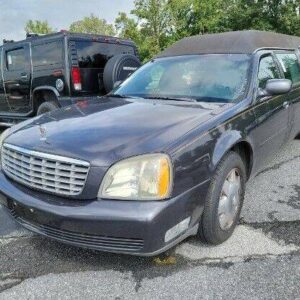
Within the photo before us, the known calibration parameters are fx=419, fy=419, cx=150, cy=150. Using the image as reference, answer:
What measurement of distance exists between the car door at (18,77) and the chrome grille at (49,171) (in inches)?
205

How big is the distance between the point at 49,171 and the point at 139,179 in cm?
63

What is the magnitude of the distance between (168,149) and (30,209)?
1.04 meters

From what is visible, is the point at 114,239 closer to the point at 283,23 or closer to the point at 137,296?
the point at 137,296

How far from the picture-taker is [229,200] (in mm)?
3324

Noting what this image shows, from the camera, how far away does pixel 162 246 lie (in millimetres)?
2689

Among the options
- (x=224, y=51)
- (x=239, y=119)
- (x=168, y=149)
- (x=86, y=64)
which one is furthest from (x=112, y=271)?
(x=86, y=64)

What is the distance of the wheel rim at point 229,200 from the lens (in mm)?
3249

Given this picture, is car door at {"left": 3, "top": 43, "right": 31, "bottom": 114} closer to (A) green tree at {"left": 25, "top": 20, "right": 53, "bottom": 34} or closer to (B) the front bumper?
(B) the front bumper

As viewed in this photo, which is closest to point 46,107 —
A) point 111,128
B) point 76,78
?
point 76,78

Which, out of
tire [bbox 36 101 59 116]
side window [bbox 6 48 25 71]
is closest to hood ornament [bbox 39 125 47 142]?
tire [bbox 36 101 59 116]

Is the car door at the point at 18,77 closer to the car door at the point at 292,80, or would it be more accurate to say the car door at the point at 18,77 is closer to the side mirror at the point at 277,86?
the car door at the point at 292,80

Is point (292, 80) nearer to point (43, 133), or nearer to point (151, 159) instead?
point (151, 159)

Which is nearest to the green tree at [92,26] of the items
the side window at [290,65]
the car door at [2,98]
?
the car door at [2,98]

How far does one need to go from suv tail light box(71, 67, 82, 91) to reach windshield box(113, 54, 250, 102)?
8.74ft
